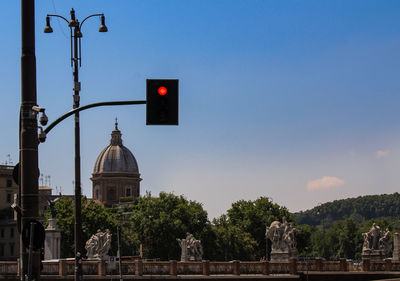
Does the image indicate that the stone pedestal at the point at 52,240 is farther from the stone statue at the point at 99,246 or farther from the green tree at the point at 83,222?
the green tree at the point at 83,222

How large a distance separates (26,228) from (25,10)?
3.88 m

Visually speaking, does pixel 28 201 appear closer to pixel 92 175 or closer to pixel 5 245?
pixel 5 245

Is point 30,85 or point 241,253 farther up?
point 30,85

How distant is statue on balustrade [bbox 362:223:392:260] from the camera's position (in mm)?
62772

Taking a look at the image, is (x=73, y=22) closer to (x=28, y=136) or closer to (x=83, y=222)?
(x=28, y=136)

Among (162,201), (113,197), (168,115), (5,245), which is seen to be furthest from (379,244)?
(113,197)

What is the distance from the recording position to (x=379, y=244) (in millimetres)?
63562

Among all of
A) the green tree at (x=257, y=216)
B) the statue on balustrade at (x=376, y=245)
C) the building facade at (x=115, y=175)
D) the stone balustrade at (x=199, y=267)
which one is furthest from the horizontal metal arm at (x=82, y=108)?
the building facade at (x=115, y=175)

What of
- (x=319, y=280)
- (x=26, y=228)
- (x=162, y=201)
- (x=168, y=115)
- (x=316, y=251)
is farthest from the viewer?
(x=316, y=251)

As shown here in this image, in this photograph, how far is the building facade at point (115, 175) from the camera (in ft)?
496

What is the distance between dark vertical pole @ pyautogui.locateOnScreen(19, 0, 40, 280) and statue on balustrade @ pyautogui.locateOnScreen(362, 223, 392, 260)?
51.7 meters

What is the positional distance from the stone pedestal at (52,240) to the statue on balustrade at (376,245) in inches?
1028

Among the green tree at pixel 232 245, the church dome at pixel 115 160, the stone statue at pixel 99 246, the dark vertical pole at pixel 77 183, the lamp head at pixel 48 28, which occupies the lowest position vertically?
the green tree at pixel 232 245

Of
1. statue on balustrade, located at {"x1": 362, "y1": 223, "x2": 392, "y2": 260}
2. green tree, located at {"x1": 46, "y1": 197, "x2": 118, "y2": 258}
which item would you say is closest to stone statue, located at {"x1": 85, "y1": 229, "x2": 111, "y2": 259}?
statue on balustrade, located at {"x1": 362, "y1": 223, "x2": 392, "y2": 260}
